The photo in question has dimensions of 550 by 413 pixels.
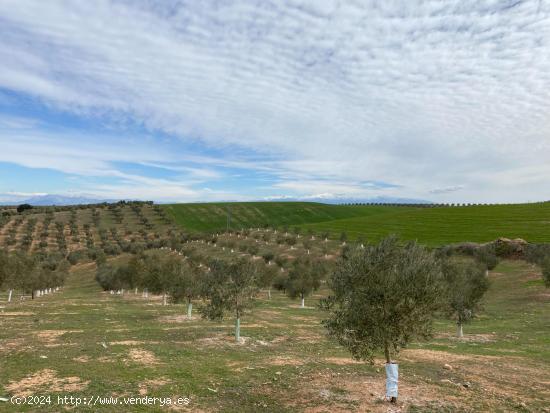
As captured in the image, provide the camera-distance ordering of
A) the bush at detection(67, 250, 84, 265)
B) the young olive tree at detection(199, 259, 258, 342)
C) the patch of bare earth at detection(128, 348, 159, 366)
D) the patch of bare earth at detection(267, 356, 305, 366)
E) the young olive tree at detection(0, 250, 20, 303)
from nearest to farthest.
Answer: the patch of bare earth at detection(128, 348, 159, 366), the patch of bare earth at detection(267, 356, 305, 366), the young olive tree at detection(199, 259, 258, 342), the young olive tree at detection(0, 250, 20, 303), the bush at detection(67, 250, 84, 265)

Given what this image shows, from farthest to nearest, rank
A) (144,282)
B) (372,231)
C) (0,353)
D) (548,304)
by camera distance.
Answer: (372,231), (144,282), (548,304), (0,353)

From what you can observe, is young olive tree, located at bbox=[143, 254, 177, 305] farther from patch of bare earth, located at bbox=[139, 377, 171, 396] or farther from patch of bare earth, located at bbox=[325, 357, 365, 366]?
patch of bare earth, located at bbox=[139, 377, 171, 396]

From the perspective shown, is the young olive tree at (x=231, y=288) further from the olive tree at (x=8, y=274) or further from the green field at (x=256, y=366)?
the olive tree at (x=8, y=274)

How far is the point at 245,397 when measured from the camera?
21625 mm

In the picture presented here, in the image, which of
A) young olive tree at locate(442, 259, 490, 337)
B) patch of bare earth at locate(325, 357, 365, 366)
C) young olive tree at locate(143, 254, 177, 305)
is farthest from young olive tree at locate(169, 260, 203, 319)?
young olive tree at locate(442, 259, 490, 337)

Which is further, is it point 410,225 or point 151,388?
point 410,225

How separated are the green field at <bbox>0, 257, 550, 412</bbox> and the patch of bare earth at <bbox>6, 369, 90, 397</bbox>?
0.06 m

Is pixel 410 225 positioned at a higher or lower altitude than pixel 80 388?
higher

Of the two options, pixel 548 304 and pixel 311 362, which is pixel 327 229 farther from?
pixel 311 362

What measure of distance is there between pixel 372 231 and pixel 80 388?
16508 cm

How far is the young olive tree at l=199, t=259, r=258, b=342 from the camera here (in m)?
39.5

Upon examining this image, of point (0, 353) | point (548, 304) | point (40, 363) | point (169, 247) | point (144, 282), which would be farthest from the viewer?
point (169, 247)

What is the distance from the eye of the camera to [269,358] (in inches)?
1219

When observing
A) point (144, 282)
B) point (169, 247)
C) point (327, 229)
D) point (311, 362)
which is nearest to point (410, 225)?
point (327, 229)
